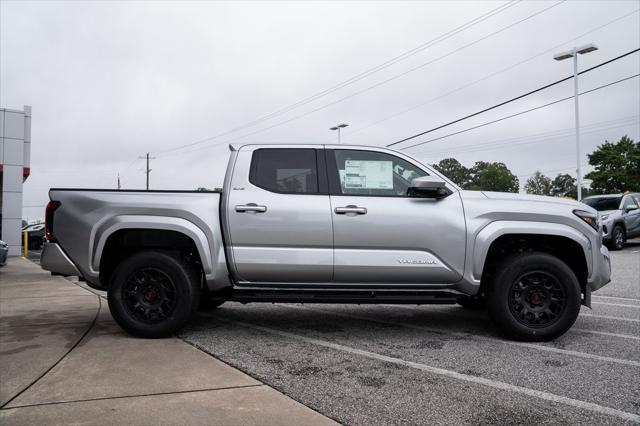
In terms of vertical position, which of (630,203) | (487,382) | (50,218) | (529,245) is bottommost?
(487,382)

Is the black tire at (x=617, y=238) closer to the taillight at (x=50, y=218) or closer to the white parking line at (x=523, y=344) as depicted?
the white parking line at (x=523, y=344)

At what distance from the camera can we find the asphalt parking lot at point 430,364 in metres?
3.32

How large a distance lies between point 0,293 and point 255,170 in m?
6.51

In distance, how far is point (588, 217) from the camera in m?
5.25

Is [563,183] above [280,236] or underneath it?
above

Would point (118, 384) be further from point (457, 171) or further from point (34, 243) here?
point (457, 171)

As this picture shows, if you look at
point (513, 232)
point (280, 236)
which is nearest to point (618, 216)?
point (513, 232)

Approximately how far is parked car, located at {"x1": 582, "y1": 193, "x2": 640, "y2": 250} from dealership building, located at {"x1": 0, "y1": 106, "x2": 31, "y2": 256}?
21.0 m

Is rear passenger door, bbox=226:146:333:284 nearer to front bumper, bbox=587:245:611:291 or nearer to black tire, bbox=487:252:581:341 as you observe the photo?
black tire, bbox=487:252:581:341

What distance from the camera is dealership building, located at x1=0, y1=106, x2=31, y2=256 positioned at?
20.0m

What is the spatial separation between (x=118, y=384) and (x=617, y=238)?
649 inches

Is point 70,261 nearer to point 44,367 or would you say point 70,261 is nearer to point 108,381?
point 44,367

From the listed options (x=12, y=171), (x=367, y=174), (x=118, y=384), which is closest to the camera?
(x=118, y=384)

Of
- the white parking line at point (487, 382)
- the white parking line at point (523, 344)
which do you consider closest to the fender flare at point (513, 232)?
the white parking line at point (523, 344)
